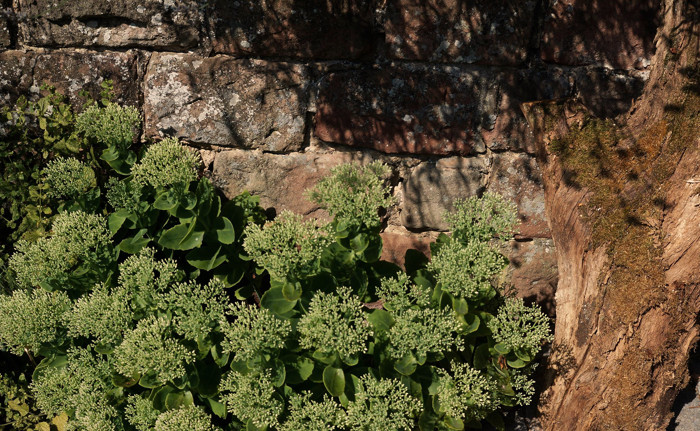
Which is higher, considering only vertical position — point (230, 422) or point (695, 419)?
point (695, 419)

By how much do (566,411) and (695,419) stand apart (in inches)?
27.1

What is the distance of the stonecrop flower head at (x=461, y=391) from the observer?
7.11ft

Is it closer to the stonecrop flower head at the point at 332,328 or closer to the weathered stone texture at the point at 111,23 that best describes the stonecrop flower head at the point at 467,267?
the stonecrop flower head at the point at 332,328

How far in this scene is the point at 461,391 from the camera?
2258mm

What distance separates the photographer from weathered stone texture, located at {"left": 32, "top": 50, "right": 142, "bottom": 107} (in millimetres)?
2795

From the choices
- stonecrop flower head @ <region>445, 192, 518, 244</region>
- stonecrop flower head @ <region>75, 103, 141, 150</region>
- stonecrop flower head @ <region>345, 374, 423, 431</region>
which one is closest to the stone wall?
stonecrop flower head @ <region>75, 103, 141, 150</region>

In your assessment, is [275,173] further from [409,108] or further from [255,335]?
[255,335]

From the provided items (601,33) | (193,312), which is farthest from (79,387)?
(601,33)

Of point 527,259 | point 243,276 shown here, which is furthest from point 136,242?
point 527,259

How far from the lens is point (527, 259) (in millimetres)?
3025

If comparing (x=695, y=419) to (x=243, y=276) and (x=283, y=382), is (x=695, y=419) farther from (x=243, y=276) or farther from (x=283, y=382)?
(x=243, y=276)

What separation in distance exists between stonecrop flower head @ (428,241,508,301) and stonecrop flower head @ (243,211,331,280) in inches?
17.7

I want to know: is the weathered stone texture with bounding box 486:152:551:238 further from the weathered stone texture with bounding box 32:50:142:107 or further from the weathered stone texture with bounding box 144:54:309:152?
the weathered stone texture with bounding box 32:50:142:107

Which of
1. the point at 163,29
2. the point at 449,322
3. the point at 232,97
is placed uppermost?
the point at 163,29
